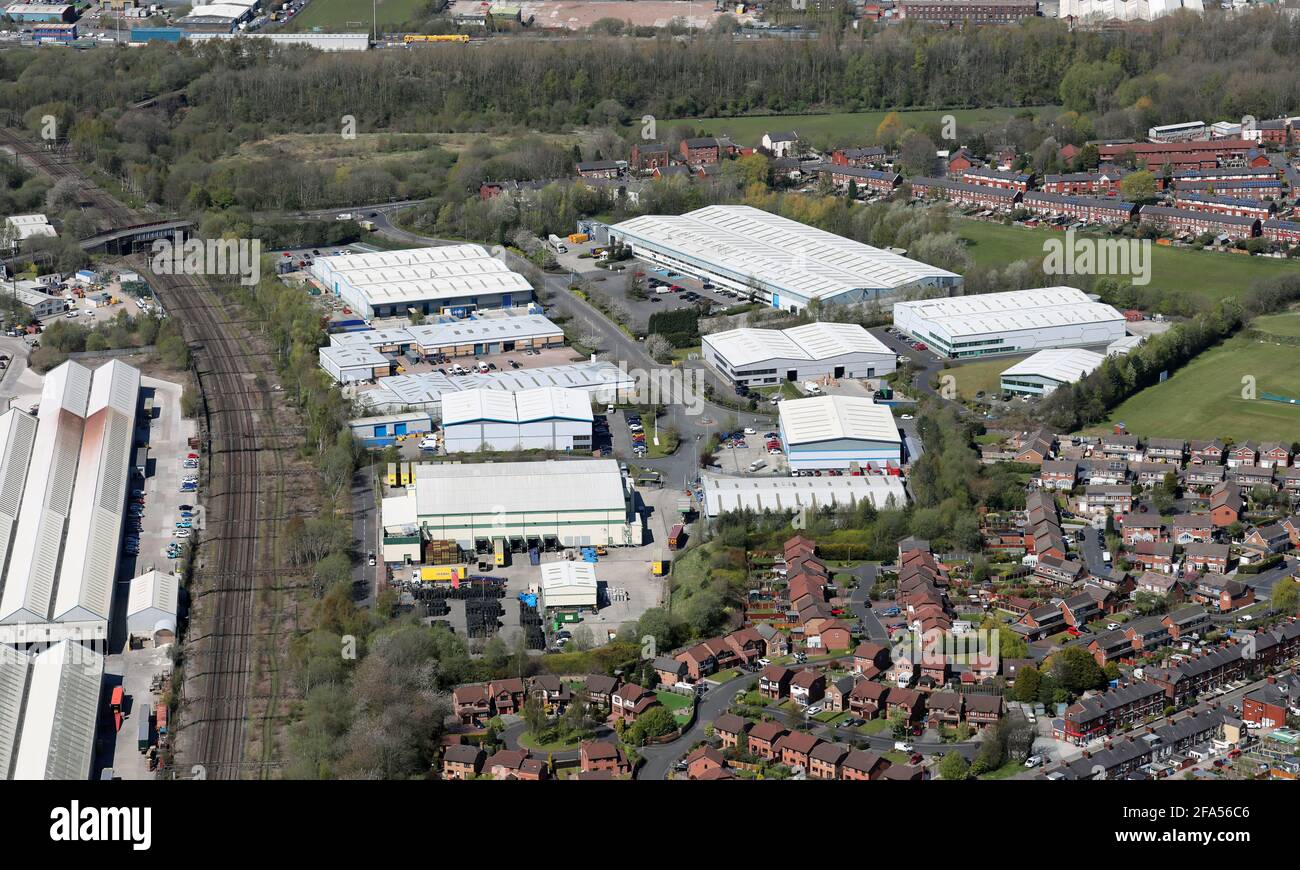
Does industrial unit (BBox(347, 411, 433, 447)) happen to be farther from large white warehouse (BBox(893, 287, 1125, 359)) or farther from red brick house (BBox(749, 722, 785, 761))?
red brick house (BBox(749, 722, 785, 761))

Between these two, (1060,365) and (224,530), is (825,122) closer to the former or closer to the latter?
(1060,365)

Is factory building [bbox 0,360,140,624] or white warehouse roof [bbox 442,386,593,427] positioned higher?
white warehouse roof [bbox 442,386,593,427]

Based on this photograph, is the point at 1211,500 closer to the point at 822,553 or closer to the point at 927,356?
the point at 822,553

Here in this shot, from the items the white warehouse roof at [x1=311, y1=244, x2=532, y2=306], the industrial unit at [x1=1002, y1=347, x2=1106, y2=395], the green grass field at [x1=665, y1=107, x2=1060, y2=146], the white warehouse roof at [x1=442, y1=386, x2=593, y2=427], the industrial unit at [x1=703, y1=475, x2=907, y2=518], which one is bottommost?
the industrial unit at [x1=703, y1=475, x2=907, y2=518]

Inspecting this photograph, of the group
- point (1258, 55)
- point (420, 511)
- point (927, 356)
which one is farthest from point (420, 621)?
point (1258, 55)

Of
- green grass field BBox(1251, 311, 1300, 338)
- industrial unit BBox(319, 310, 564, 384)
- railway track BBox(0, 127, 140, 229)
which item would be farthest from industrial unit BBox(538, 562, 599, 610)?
railway track BBox(0, 127, 140, 229)

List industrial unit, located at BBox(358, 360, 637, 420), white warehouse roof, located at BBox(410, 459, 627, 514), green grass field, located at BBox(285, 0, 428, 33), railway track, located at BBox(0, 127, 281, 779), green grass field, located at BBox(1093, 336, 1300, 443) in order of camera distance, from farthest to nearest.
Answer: green grass field, located at BBox(285, 0, 428, 33), industrial unit, located at BBox(358, 360, 637, 420), green grass field, located at BBox(1093, 336, 1300, 443), white warehouse roof, located at BBox(410, 459, 627, 514), railway track, located at BBox(0, 127, 281, 779)

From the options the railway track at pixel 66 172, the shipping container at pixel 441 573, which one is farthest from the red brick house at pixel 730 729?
the railway track at pixel 66 172

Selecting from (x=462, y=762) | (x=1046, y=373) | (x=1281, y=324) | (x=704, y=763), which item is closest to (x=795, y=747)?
(x=704, y=763)
